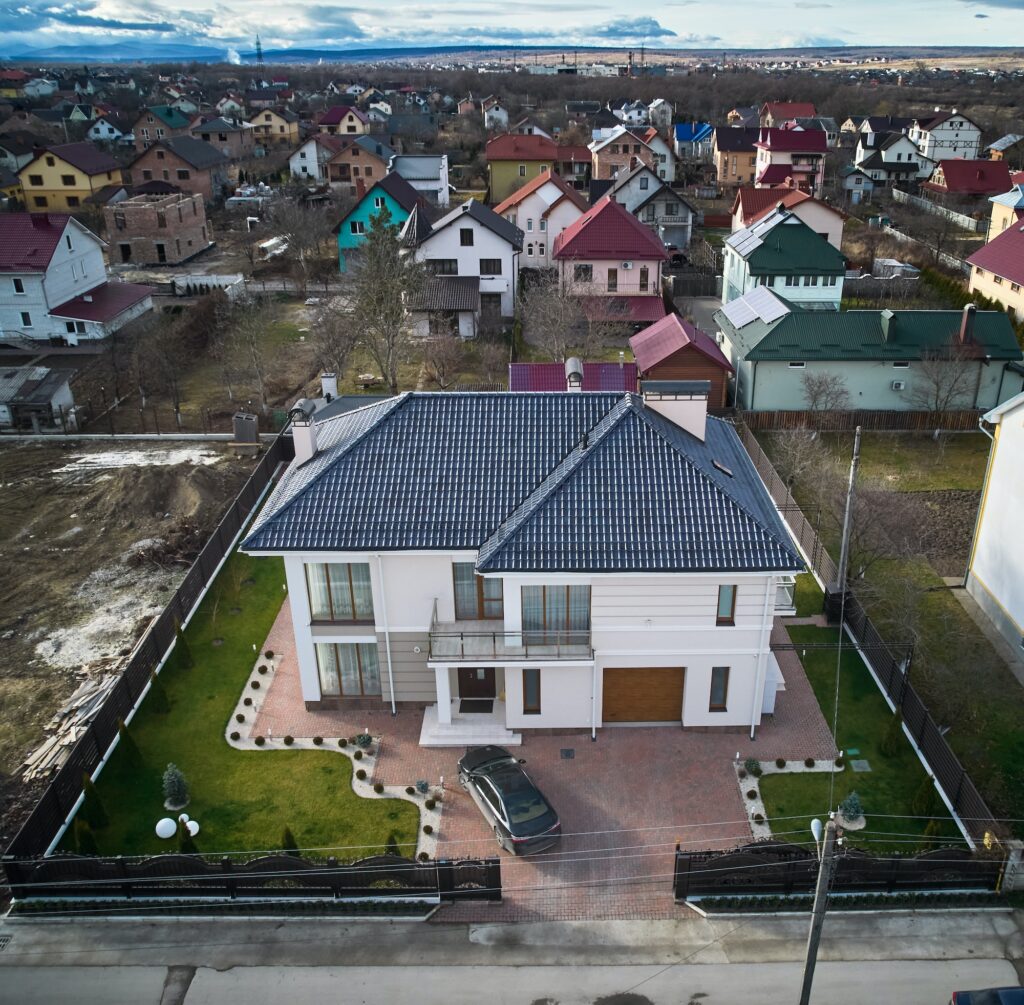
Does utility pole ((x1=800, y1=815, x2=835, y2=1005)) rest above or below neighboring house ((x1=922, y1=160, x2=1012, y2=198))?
below

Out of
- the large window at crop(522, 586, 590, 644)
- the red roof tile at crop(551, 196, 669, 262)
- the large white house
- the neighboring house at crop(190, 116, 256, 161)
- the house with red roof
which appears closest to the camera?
the large white house

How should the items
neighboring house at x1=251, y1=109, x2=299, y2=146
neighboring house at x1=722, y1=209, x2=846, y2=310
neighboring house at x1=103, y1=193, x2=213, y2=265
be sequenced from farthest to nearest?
neighboring house at x1=251, y1=109, x2=299, y2=146, neighboring house at x1=103, y1=193, x2=213, y2=265, neighboring house at x1=722, y1=209, x2=846, y2=310

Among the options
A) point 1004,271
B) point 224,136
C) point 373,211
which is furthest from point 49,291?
point 224,136

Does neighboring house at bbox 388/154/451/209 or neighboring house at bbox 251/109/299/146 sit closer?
neighboring house at bbox 388/154/451/209

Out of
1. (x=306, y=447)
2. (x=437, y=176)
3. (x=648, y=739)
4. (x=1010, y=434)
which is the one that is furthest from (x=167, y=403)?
(x=437, y=176)

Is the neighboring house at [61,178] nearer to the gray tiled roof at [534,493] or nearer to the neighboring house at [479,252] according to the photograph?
the neighboring house at [479,252]

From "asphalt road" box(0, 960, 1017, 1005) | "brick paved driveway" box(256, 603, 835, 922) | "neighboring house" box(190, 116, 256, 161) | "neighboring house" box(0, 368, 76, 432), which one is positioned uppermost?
"neighboring house" box(190, 116, 256, 161)

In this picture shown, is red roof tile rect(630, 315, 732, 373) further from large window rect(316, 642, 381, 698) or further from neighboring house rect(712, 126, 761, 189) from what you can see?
neighboring house rect(712, 126, 761, 189)

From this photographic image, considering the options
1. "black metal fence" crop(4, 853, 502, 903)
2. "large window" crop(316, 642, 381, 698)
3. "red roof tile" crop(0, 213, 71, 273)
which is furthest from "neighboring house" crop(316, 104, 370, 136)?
"black metal fence" crop(4, 853, 502, 903)
